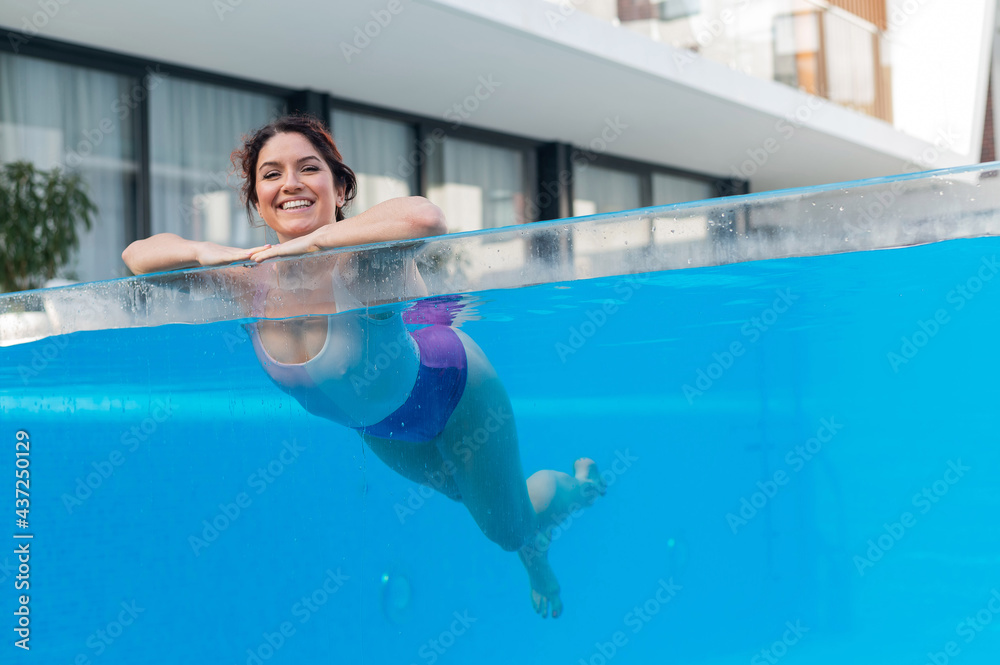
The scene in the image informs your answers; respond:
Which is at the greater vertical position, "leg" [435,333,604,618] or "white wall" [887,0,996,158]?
"white wall" [887,0,996,158]

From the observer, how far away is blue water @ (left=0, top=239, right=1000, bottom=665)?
1.31m

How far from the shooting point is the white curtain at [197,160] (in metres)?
5.89

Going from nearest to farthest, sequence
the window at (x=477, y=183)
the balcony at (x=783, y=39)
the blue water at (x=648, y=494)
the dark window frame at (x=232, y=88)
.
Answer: the blue water at (x=648, y=494)
the dark window frame at (x=232, y=88)
the balcony at (x=783, y=39)
the window at (x=477, y=183)

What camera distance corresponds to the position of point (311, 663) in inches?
68.1

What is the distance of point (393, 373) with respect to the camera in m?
1.72

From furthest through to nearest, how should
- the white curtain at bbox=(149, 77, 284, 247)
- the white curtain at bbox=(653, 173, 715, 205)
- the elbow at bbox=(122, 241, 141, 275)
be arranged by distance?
the white curtain at bbox=(653, 173, 715, 205) → the white curtain at bbox=(149, 77, 284, 247) → the elbow at bbox=(122, 241, 141, 275)

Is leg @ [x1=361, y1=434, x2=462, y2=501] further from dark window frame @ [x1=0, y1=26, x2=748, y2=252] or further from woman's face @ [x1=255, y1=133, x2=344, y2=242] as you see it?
→ dark window frame @ [x1=0, y1=26, x2=748, y2=252]

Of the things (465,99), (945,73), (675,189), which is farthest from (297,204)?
(945,73)

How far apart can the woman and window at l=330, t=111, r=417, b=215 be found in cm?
503

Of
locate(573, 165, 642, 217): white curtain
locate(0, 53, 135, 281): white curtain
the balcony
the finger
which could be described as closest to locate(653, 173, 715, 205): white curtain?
locate(573, 165, 642, 217): white curtain

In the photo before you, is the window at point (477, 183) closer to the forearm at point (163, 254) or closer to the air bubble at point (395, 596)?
the forearm at point (163, 254)

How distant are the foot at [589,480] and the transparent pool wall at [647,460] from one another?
0.06 ft

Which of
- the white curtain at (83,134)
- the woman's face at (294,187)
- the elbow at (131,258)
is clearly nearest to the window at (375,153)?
the white curtain at (83,134)

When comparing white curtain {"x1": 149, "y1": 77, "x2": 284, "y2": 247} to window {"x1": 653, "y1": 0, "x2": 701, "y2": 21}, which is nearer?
white curtain {"x1": 149, "y1": 77, "x2": 284, "y2": 247}
